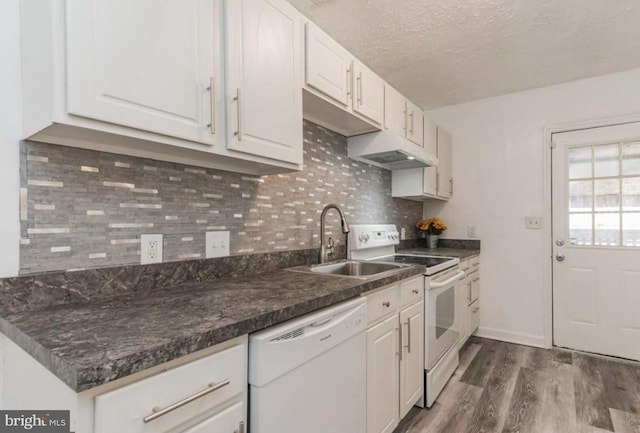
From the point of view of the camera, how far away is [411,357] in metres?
1.87

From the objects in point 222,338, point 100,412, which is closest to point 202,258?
point 222,338

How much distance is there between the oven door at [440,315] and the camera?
2041mm

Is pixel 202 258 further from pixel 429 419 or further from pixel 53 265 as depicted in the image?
pixel 429 419

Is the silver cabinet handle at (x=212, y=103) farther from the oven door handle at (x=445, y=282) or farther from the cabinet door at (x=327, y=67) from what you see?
the oven door handle at (x=445, y=282)

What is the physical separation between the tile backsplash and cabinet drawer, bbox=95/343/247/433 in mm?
625

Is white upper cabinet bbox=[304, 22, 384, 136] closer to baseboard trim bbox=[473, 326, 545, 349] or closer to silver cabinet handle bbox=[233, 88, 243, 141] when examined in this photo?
silver cabinet handle bbox=[233, 88, 243, 141]

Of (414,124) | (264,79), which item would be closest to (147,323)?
(264,79)

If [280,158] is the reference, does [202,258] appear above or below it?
below

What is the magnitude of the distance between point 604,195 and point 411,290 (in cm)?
222

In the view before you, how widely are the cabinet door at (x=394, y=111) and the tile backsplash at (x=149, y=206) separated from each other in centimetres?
45

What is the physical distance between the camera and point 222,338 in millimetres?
816

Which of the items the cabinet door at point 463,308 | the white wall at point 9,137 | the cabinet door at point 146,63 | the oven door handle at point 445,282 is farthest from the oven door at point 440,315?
the white wall at point 9,137

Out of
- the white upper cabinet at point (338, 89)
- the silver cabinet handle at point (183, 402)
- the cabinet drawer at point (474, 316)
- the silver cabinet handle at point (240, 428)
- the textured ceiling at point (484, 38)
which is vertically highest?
the textured ceiling at point (484, 38)

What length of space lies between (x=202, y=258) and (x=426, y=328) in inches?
54.6
